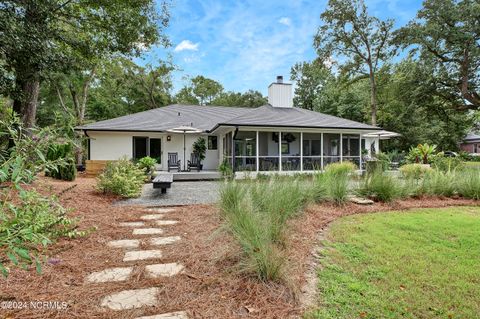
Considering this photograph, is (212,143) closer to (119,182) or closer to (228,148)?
(228,148)

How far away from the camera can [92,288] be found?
2650 millimetres

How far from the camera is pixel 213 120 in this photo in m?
18.6

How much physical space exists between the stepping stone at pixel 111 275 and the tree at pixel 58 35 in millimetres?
5818

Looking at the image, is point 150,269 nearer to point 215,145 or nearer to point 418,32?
point 215,145

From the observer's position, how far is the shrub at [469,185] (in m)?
8.03

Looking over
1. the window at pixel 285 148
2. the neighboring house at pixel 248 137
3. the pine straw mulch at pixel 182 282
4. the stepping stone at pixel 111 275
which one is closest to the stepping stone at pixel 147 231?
the pine straw mulch at pixel 182 282

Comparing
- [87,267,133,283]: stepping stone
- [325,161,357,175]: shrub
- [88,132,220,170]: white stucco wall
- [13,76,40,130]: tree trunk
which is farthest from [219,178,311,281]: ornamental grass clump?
[88,132,220,170]: white stucco wall

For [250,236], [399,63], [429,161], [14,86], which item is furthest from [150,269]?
[399,63]

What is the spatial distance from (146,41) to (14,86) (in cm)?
474

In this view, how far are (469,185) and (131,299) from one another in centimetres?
982

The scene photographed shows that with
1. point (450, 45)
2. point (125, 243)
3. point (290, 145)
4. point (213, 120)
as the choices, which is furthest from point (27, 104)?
point (450, 45)

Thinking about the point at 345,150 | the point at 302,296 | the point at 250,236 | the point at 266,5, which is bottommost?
the point at 302,296

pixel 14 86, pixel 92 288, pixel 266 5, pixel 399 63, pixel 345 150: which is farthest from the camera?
pixel 399 63

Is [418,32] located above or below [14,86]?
above
